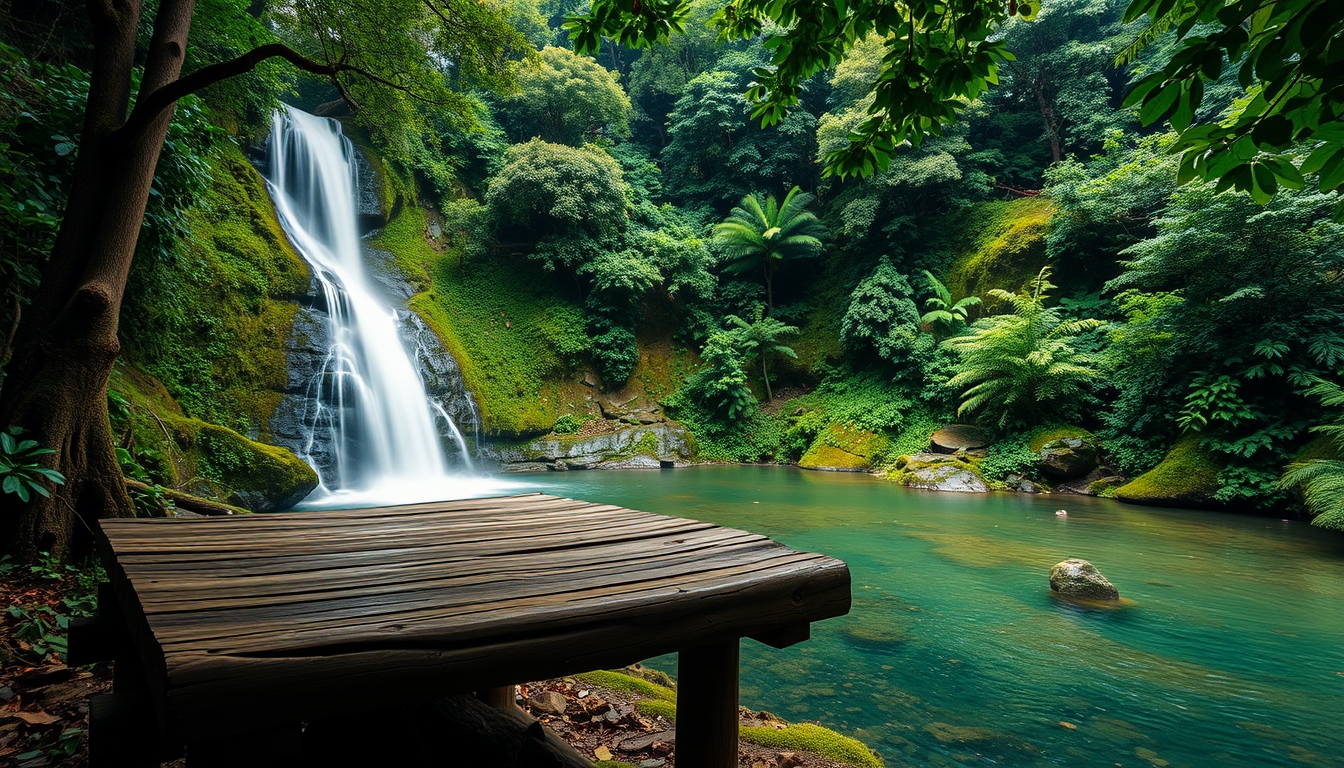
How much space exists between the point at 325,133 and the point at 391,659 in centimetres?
1796

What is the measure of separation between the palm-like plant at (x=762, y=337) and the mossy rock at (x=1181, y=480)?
915 cm

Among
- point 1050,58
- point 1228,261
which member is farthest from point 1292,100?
point 1050,58

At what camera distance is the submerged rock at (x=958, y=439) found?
13.1 meters

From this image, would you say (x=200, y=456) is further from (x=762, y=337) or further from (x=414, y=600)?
(x=762, y=337)

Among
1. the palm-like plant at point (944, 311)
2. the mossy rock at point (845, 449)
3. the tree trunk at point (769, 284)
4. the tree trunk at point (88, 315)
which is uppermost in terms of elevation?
the tree trunk at point (769, 284)

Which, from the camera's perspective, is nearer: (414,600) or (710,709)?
(414,600)

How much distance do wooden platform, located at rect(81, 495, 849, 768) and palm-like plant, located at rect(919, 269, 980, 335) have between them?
48.9 ft

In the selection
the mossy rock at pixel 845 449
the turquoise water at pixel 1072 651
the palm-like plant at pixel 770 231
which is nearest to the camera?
the turquoise water at pixel 1072 651

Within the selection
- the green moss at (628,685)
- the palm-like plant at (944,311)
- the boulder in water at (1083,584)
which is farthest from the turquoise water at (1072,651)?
the palm-like plant at (944,311)

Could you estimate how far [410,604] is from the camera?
3.23 feet

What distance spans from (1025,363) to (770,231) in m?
8.40

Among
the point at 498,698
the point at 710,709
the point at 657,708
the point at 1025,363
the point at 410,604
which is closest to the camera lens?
the point at 410,604

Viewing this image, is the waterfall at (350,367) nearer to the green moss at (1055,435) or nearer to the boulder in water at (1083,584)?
the boulder in water at (1083,584)

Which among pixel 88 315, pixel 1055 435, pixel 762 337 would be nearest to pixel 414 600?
pixel 88 315
